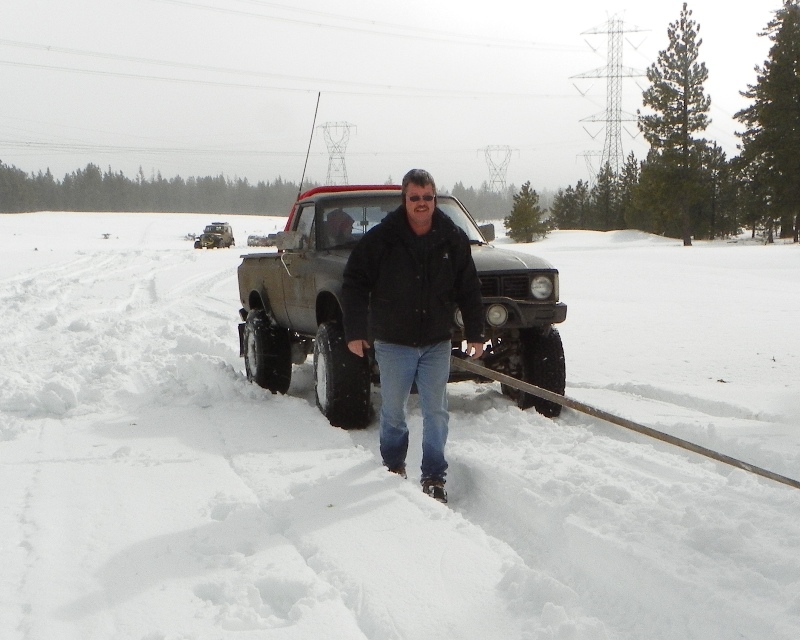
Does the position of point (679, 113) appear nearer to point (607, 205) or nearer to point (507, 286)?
point (607, 205)

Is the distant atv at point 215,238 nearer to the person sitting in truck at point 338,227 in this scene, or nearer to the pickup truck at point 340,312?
the pickup truck at point 340,312

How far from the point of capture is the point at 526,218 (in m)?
52.3

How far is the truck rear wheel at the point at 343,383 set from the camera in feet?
18.4

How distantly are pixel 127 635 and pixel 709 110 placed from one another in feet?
160

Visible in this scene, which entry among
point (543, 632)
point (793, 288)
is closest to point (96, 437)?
point (543, 632)

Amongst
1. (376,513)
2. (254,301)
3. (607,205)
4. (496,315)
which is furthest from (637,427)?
(607,205)

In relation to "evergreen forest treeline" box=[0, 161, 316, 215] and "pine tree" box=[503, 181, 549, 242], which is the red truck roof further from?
"evergreen forest treeline" box=[0, 161, 316, 215]

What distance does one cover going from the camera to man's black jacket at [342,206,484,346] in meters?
4.29

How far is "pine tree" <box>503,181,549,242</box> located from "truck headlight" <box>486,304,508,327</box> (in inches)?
1878

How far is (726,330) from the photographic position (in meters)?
10.7

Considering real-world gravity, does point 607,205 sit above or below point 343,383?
above

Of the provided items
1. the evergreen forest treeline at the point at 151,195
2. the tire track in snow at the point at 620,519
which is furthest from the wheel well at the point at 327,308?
the evergreen forest treeline at the point at 151,195

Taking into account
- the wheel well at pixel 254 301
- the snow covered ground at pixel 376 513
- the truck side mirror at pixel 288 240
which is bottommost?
the snow covered ground at pixel 376 513

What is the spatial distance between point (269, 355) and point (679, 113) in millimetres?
44159
